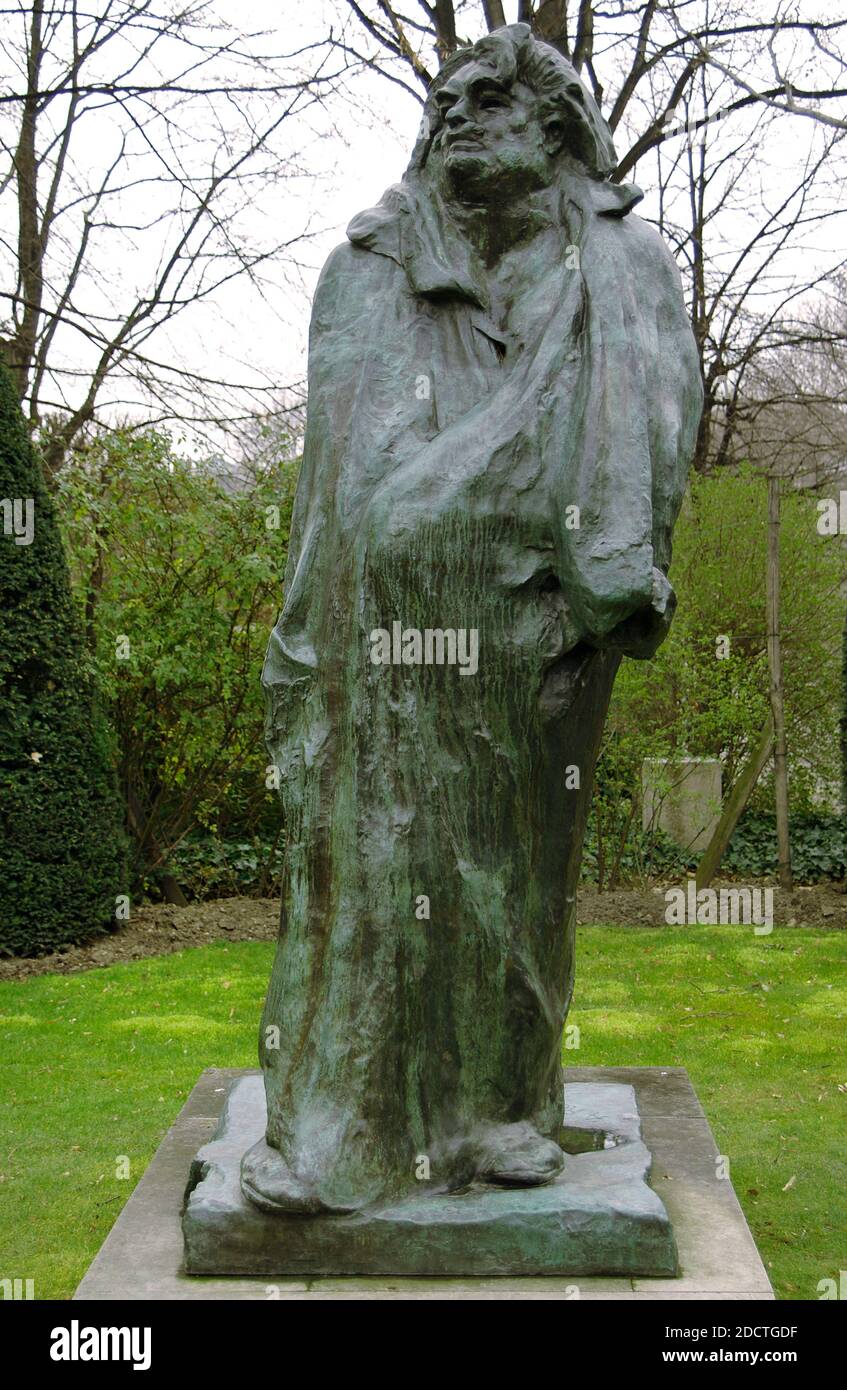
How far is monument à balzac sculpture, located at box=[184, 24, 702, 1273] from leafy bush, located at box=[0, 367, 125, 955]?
595 centimetres

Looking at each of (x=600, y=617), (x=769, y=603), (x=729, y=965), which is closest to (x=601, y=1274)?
(x=600, y=617)

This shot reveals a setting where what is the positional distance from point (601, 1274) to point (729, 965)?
6.29 meters

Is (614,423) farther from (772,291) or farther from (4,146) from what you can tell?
(772,291)

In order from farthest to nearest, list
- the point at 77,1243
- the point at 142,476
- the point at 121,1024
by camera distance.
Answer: the point at 142,476, the point at 121,1024, the point at 77,1243

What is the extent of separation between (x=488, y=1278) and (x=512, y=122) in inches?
104

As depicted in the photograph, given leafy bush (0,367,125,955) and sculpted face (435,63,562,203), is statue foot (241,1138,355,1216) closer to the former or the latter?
sculpted face (435,63,562,203)

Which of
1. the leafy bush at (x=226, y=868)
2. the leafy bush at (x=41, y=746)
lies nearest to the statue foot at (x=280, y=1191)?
the leafy bush at (x=41, y=746)

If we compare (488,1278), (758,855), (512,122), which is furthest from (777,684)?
(488,1278)

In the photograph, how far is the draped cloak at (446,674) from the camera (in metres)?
3.21

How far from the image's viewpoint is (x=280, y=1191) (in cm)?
315

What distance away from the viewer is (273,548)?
34.0 feet

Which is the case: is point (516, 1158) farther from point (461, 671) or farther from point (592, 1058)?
point (592, 1058)

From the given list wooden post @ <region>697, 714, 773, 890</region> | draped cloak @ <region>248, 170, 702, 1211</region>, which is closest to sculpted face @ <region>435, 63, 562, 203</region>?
draped cloak @ <region>248, 170, 702, 1211</region>

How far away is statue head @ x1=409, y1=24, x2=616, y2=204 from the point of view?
11.1ft
